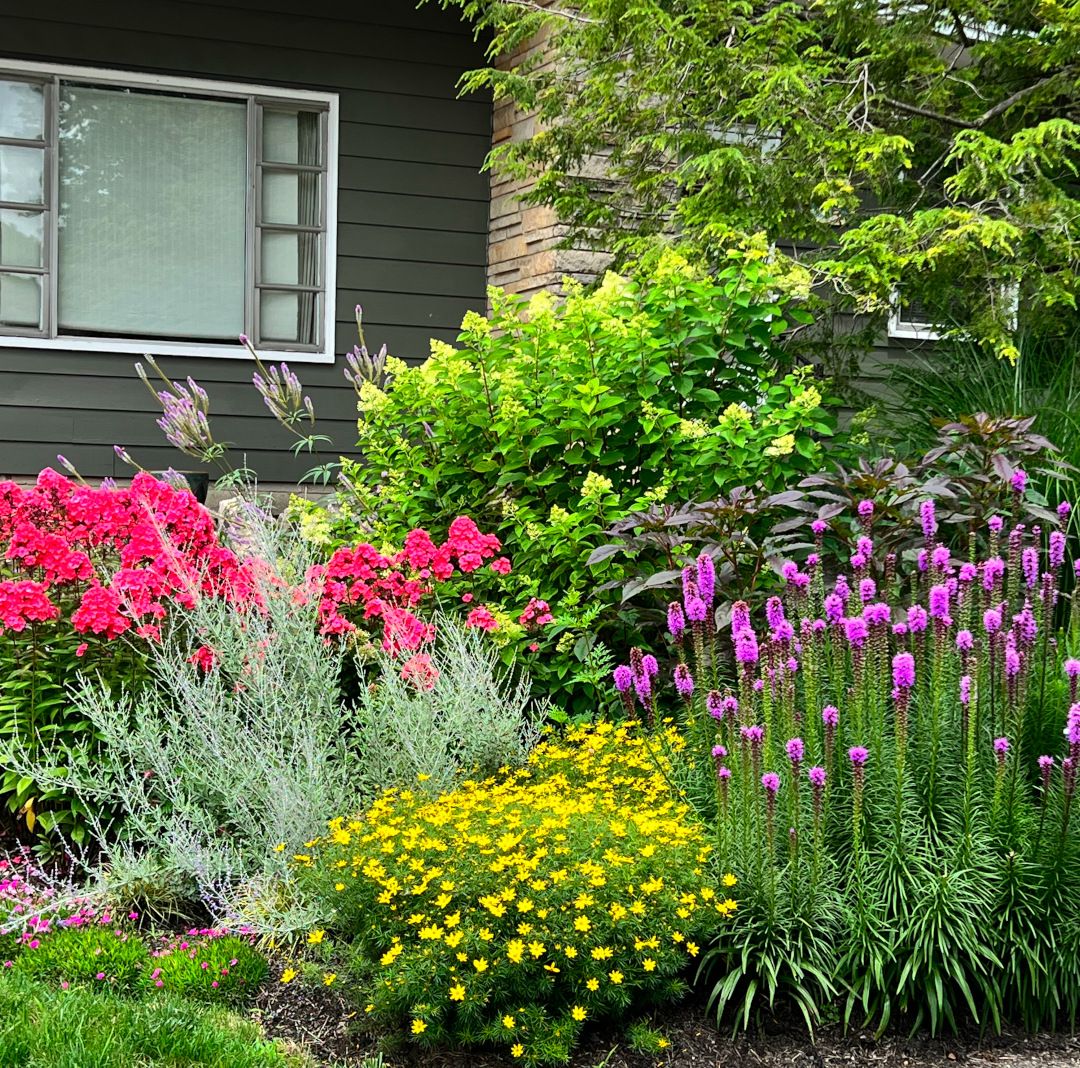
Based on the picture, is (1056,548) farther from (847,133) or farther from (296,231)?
(296,231)

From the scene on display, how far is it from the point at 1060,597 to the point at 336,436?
5000mm

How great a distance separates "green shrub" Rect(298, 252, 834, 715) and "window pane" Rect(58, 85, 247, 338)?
11.3ft

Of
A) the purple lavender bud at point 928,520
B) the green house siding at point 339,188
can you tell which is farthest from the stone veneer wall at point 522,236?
the purple lavender bud at point 928,520

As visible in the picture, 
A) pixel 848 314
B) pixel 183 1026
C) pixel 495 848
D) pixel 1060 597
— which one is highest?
pixel 848 314

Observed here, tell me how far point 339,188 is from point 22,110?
2.04 m

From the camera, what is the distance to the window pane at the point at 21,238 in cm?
737

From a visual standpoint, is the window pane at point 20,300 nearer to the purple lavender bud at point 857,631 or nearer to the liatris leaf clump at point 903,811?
the liatris leaf clump at point 903,811

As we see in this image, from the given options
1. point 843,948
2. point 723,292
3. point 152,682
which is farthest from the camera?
point 723,292

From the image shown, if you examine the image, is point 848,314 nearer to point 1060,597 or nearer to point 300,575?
point 1060,597

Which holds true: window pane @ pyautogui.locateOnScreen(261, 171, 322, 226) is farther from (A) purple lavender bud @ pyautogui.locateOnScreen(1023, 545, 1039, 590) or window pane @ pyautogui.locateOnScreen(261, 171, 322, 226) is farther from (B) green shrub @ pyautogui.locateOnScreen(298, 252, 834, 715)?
(A) purple lavender bud @ pyautogui.locateOnScreen(1023, 545, 1039, 590)

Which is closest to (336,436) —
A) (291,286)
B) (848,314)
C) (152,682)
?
(291,286)

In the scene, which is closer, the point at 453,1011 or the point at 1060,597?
the point at 453,1011

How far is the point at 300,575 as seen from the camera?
4.19 metres

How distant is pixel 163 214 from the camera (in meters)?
7.78
